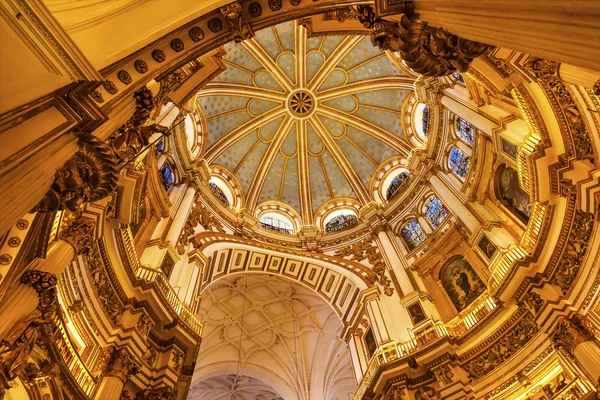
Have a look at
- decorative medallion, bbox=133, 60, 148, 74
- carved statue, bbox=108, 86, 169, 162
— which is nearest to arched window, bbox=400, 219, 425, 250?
carved statue, bbox=108, 86, 169, 162

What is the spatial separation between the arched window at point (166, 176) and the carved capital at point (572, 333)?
49.2ft

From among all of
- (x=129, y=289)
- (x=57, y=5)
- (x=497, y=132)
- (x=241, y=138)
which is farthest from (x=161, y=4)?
(x=241, y=138)

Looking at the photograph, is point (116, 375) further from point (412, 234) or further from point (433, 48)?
point (412, 234)

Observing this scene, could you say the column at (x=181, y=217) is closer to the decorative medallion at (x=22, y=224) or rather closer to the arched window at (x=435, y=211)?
the decorative medallion at (x=22, y=224)

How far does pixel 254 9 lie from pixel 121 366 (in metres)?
8.48

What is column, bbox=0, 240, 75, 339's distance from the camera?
6.71m

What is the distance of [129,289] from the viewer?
1155 cm

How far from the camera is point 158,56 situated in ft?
24.7

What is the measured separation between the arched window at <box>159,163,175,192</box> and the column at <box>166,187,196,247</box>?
31.5 inches

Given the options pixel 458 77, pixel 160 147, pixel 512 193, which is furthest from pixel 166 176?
pixel 512 193

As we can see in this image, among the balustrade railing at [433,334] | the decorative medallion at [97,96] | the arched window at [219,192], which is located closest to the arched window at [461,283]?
the balustrade railing at [433,334]

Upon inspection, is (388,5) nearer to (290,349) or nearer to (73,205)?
(73,205)

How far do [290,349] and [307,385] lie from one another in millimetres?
2108

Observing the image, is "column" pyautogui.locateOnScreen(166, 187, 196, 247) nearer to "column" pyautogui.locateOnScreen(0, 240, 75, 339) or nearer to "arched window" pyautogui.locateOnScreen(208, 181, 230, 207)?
"arched window" pyautogui.locateOnScreen(208, 181, 230, 207)
